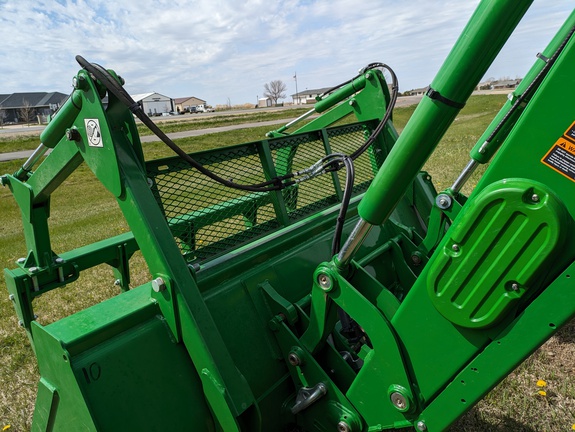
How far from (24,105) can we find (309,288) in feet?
254

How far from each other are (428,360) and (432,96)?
0.98 m

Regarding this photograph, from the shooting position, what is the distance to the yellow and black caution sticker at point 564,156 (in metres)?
1.34

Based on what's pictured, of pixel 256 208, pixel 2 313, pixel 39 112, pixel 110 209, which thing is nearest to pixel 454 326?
pixel 256 208

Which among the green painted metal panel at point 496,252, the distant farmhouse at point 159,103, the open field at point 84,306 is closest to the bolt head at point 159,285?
the green painted metal panel at point 496,252

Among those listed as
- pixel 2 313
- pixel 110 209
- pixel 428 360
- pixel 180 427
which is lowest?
pixel 110 209

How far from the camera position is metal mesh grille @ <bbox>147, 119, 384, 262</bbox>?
8.04 feet

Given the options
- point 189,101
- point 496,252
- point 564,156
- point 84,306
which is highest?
point 564,156

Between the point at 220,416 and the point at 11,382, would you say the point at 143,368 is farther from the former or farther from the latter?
the point at 11,382

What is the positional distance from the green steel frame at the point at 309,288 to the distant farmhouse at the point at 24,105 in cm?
7088

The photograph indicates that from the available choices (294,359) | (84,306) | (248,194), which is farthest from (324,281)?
(84,306)

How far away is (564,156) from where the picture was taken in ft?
4.46

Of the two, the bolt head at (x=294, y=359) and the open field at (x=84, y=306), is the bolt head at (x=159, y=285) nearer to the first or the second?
the bolt head at (x=294, y=359)

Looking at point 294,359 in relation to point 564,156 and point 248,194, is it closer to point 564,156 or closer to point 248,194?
point 248,194

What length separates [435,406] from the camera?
70.1 inches
